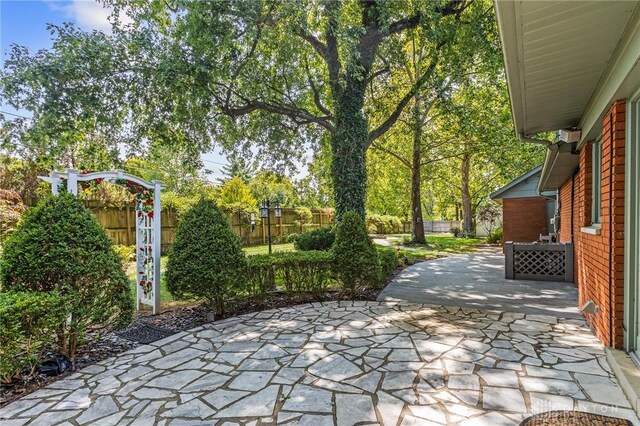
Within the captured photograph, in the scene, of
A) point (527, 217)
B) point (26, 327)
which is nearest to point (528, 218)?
point (527, 217)

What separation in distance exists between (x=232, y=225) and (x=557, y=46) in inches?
561

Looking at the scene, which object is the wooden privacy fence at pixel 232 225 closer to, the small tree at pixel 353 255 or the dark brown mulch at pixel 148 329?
the dark brown mulch at pixel 148 329

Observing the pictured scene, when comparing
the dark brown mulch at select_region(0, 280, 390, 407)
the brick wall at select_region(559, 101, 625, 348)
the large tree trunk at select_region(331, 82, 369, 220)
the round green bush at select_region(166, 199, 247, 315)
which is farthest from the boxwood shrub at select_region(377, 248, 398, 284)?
the brick wall at select_region(559, 101, 625, 348)

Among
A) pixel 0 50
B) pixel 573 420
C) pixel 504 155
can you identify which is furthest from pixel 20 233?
→ pixel 504 155

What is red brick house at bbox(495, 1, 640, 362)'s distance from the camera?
212cm

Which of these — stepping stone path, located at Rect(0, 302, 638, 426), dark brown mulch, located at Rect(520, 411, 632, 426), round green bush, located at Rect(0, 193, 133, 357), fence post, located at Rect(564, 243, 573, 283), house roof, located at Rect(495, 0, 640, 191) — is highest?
house roof, located at Rect(495, 0, 640, 191)

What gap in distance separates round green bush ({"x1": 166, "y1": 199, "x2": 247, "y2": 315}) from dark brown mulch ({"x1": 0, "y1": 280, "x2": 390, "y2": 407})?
0.39 meters

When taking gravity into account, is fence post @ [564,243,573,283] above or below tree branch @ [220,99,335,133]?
below

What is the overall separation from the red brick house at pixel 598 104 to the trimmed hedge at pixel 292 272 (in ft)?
12.5

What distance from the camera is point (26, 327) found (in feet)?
9.77

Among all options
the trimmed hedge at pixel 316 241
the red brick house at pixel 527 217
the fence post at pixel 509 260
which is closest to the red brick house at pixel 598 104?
the fence post at pixel 509 260

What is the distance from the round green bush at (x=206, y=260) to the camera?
490 centimetres

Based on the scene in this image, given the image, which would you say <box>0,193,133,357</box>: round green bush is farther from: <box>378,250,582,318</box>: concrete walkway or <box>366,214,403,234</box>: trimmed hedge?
<box>366,214,403,234</box>: trimmed hedge

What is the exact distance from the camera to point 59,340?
11.3 ft
